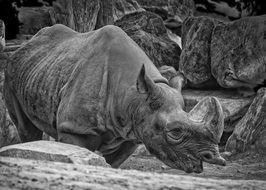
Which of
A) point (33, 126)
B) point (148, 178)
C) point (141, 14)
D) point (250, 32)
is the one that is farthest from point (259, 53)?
point (148, 178)

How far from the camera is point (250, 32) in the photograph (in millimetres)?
10289

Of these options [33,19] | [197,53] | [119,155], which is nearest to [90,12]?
[33,19]

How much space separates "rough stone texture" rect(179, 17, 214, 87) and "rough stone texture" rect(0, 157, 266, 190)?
24.7 ft

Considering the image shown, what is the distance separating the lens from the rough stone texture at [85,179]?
2.82 metres

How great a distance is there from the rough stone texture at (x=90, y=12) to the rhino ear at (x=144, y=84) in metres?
7.34

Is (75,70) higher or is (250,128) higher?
(75,70)

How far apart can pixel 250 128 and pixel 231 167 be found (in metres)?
1.09

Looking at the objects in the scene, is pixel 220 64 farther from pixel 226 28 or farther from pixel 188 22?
pixel 188 22

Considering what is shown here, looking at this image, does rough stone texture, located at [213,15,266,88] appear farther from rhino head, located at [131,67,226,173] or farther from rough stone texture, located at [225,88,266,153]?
rhino head, located at [131,67,226,173]

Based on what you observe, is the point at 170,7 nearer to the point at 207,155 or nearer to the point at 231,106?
the point at 231,106

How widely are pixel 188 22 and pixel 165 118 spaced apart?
20.9 ft

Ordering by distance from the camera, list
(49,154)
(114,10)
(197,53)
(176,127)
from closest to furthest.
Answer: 1. (49,154)
2. (176,127)
3. (197,53)
4. (114,10)

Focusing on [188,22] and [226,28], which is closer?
[226,28]

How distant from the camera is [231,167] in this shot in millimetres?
8289
